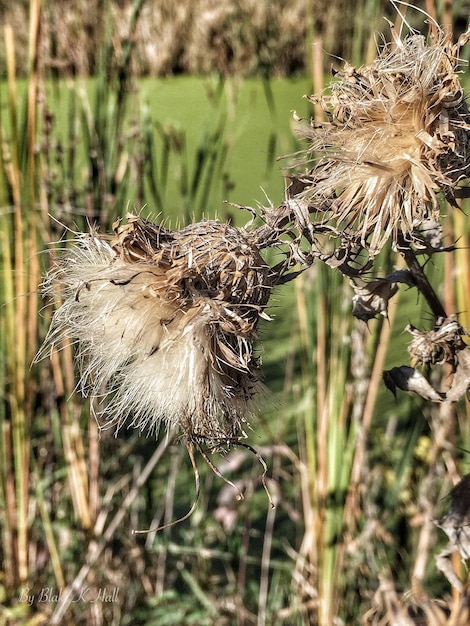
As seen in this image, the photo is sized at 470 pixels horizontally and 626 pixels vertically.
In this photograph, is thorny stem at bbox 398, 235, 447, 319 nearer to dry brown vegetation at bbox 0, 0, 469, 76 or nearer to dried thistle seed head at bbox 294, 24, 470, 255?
dried thistle seed head at bbox 294, 24, 470, 255

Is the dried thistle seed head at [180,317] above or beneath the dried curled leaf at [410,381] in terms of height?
above

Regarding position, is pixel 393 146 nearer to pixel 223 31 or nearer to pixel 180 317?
pixel 180 317

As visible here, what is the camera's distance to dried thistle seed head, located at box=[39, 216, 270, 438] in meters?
0.54

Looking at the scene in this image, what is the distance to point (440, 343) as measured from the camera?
0.57 m

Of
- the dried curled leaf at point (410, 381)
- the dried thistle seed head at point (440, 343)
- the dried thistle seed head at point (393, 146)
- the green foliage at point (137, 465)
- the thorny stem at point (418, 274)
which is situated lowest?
the green foliage at point (137, 465)

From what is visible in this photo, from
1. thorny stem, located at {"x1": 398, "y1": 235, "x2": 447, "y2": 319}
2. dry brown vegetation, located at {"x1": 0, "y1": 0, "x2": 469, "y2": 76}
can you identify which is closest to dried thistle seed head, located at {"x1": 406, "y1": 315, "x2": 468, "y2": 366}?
thorny stem, located at {"x1": 398, "y1": 235, "x2": 447, "y2": 319}

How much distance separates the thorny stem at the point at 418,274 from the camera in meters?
0.55

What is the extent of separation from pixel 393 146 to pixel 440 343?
159 millimetres

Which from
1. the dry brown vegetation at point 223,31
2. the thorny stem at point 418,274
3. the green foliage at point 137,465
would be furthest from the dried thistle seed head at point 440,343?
the dry brown vegetation at point 223,31

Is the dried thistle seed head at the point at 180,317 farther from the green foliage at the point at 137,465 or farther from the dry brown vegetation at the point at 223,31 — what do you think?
the dry brown vegetation at the point at 223,31

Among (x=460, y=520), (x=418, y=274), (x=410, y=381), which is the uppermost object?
(x=418, y=274)

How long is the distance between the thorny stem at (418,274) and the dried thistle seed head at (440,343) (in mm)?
15

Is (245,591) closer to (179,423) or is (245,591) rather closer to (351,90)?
(179,423)

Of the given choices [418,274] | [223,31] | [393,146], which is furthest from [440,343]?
[223,31]
